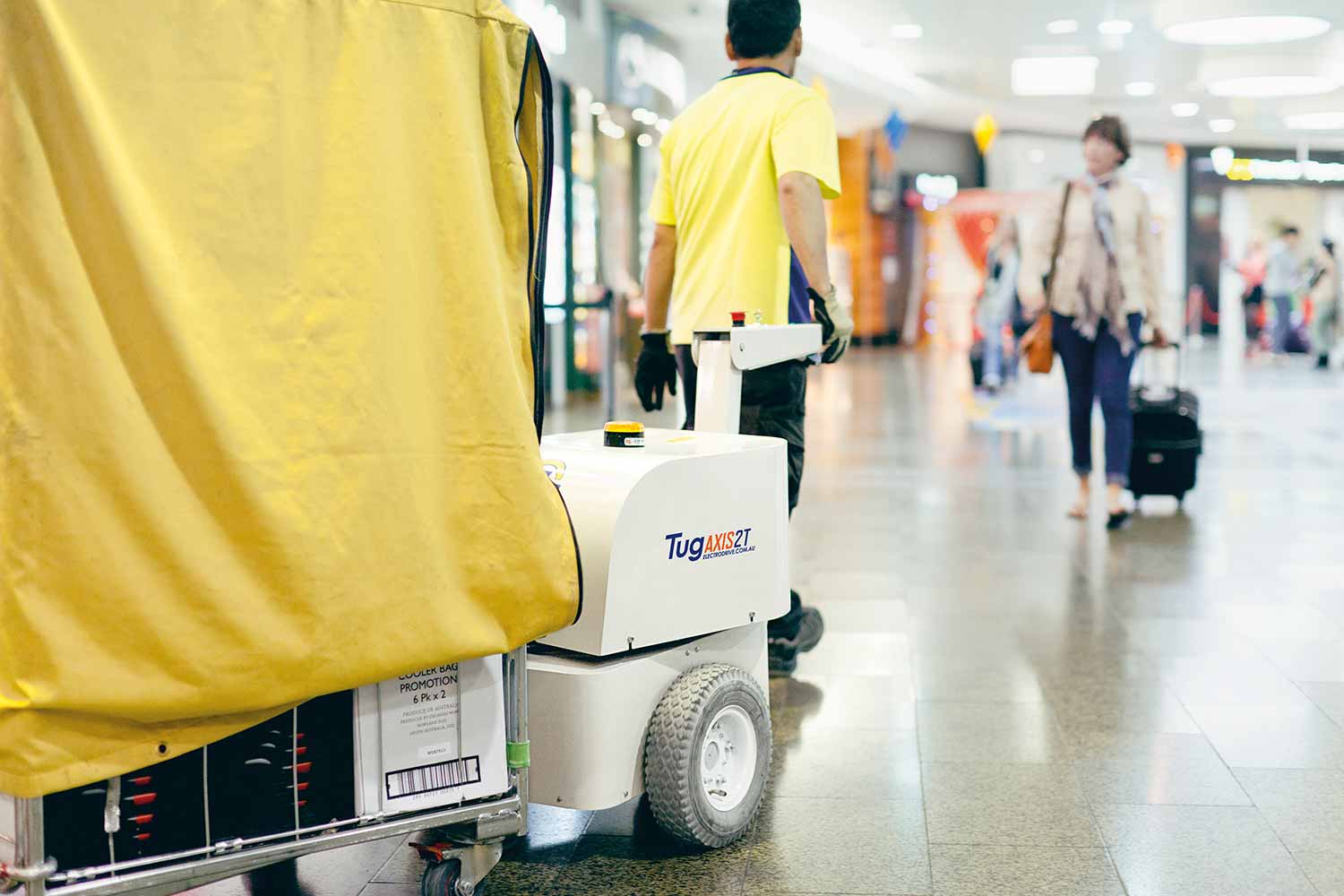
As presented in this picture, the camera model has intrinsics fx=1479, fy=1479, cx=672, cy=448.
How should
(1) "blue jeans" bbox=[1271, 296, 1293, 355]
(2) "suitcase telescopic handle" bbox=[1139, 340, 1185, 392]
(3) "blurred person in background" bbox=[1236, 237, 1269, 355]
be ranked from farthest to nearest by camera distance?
(3) "blurred person in background" bbox=[1236, 237, 1269, 355] → (1) "blue jeans" bbox=[1271, 296, 1293, 355] → (2) "suitcase telescopic handle" bbox=[1139, 340, 1185, 392]

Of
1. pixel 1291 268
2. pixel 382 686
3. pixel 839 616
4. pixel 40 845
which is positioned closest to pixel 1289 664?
pixel 839 616

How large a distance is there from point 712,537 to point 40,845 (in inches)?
48.8

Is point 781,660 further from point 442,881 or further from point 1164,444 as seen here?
point 1164,444

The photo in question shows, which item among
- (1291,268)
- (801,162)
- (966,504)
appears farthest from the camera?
(1291,268)

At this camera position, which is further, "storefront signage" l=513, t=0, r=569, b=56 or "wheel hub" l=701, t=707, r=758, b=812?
"storefront signage" l=513, t=0, r=569, b=56

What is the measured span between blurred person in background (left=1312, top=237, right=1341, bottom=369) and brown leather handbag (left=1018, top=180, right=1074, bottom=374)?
14.8m

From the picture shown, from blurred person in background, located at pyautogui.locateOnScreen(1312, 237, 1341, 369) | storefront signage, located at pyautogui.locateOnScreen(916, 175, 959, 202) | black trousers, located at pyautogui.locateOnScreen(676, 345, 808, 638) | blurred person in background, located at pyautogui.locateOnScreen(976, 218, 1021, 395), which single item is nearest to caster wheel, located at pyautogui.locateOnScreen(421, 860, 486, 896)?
black trousers, located at pyautogui.locateOnScreen(676, 345, 808, 638)

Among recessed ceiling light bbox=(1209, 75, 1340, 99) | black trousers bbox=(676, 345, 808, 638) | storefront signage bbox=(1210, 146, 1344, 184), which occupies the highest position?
recessed ceiling light bbox=(1209, 75, 1340, 99)

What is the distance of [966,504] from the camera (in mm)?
7219

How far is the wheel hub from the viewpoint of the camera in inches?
107

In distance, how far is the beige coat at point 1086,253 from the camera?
20.1 feet

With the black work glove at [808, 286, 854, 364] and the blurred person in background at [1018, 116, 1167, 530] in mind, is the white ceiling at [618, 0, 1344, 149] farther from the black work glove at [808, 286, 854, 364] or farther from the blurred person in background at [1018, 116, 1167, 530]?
the black work glove at [808, 286, 854, 364]

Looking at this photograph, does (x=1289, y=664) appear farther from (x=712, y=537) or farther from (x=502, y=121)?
(x=502, y=121)

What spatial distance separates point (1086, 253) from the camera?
6.22m
